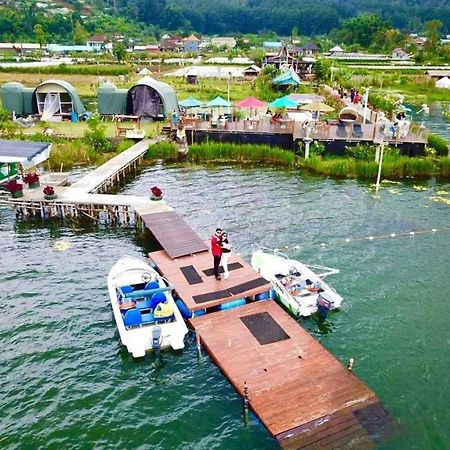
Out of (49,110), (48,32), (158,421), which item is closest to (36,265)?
(158,421)

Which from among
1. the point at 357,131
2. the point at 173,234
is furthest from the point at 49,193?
the point at 357,131

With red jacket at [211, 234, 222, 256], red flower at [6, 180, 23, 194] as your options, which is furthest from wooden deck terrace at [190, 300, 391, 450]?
red flower at [6, 180, 23, 194]

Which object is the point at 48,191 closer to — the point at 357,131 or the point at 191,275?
the point at 191,275

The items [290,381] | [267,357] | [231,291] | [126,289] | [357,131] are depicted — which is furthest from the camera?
[357,131]

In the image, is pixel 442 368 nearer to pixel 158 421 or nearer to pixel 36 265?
pixel 158 421

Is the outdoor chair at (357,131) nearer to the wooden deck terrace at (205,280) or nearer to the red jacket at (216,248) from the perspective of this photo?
the wooden deck terrace at (205,280)

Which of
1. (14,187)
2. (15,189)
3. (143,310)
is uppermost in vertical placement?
(14,187)
